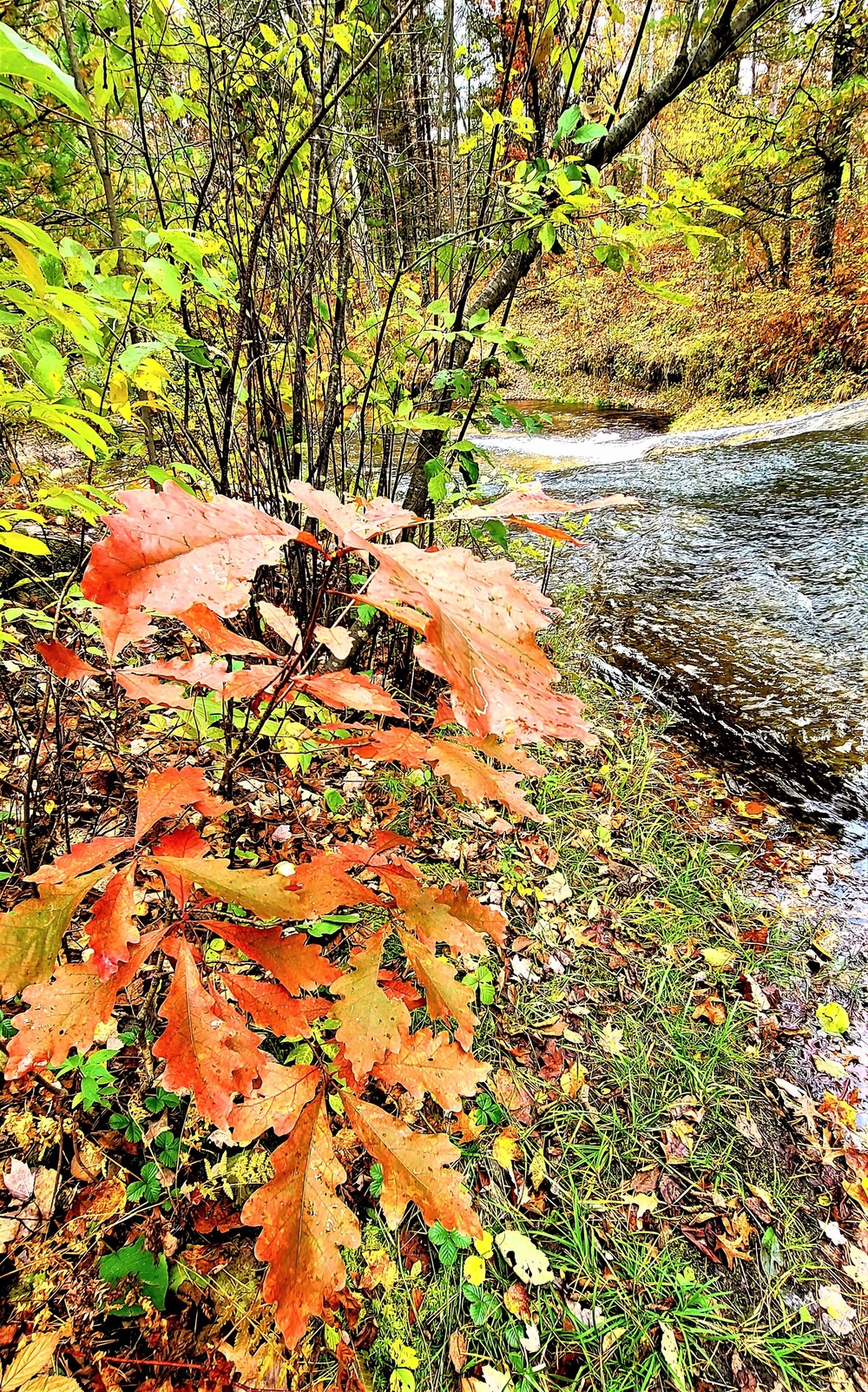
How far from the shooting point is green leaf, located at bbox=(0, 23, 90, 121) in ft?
1.48

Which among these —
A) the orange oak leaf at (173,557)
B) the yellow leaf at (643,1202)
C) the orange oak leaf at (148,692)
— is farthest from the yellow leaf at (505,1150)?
the orange oak leaf at (173,557)

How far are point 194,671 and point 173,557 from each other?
0.26m

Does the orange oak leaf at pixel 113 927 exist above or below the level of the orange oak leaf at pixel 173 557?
below

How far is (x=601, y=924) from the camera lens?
2176 millimetres

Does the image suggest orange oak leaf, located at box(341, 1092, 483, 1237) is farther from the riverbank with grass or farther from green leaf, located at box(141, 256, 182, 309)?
the riverbank with grass

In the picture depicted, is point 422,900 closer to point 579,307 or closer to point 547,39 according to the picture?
point 547,39

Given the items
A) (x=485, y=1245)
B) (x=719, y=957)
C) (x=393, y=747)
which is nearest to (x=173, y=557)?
(x=393, y=747)

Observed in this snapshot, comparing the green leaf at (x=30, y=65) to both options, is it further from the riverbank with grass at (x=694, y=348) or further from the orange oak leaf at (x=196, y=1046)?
the riverbank with grass at (x=694, y=348)

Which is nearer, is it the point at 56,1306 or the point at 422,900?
the point at 422,900

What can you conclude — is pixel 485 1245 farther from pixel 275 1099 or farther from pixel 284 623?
pixel 284 623

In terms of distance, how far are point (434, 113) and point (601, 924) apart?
3.18 meters

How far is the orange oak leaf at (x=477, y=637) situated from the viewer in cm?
52

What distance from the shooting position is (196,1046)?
797 mm

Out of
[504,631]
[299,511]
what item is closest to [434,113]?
[299,511]
